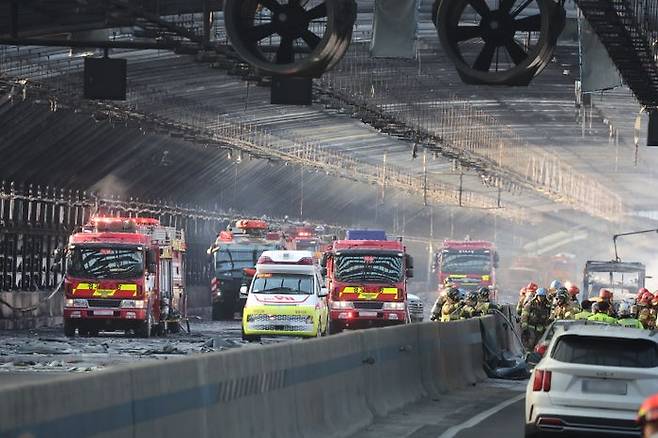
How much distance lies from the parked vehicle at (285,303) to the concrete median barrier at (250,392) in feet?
53.7

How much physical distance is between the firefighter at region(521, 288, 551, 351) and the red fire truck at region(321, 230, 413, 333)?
1698cm

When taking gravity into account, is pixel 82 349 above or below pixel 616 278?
below

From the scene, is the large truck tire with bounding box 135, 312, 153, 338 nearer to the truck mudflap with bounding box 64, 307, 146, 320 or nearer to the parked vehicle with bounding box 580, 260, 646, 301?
the truck mudflap with bounding box 64, 307, 146, 320

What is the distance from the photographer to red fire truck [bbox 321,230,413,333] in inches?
1860

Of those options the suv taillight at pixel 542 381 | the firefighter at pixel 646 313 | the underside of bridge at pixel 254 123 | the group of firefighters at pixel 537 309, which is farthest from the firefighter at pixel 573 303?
the suv taillight at pixel 542 381

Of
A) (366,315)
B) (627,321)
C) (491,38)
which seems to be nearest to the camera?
(491,38)

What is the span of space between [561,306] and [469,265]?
4409 cm

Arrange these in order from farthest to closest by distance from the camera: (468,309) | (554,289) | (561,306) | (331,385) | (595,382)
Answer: (554,289)
(468,309)
(561,306)
(331,385)
(595,382)

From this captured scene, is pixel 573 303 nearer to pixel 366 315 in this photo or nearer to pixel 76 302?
pixel 366 315

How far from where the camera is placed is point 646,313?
31.4 metres

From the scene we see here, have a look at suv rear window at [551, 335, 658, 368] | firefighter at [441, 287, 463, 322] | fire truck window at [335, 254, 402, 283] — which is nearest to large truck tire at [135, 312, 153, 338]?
fire truck window at [335, 254, 402, 283]

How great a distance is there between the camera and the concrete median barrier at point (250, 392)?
935 centimetres

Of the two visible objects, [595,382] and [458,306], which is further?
[458,306]

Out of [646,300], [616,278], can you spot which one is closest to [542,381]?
[646,300]
